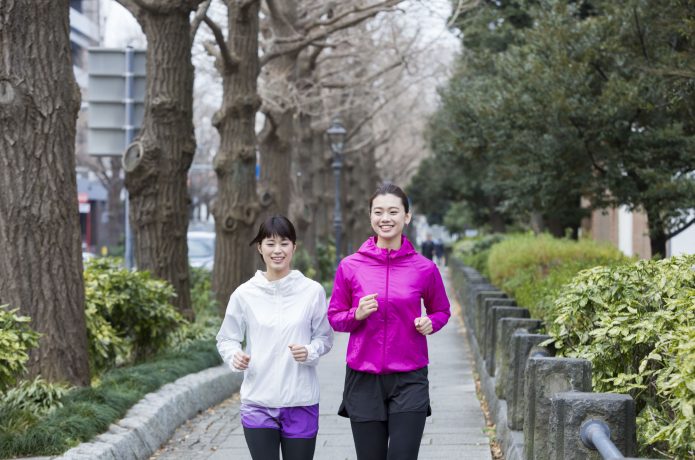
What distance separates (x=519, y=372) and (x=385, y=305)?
2316 millimetres

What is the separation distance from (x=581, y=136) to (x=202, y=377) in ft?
21.2

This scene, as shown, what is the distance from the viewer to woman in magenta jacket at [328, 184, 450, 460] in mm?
5301

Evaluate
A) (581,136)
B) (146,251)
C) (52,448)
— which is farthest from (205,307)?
(52,448)

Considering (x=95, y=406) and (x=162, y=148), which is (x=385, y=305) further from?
(x=162, y=148)

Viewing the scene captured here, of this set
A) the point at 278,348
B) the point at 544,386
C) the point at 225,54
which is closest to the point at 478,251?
the point at 225,54

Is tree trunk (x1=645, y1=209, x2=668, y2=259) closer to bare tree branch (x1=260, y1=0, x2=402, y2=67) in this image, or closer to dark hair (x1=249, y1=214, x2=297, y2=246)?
bare tree branch (x1=260, y1=0, x2=402, y2=67)

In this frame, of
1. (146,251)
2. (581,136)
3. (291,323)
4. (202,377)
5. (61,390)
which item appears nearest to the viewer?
(291,323)

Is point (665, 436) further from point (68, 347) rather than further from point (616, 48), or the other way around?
point (616, 48)

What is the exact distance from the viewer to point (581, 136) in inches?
577

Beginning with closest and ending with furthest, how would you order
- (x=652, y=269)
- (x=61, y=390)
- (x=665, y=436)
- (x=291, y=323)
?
(x=665, y=436) → (x=291, y=323) → (x=652, y=269) → (x=61, y=390)

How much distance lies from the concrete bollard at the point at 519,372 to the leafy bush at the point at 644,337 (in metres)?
Result: 0.36

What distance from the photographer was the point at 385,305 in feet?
17.4

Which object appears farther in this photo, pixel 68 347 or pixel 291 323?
pixel 68 347

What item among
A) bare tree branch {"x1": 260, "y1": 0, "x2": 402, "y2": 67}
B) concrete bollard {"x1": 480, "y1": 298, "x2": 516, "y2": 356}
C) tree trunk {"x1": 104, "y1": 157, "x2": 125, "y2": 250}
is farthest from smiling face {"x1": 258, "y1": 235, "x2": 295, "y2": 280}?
tree trunk {"x1": 104, "y1": 157, "x2": 125, "y2": 250}
